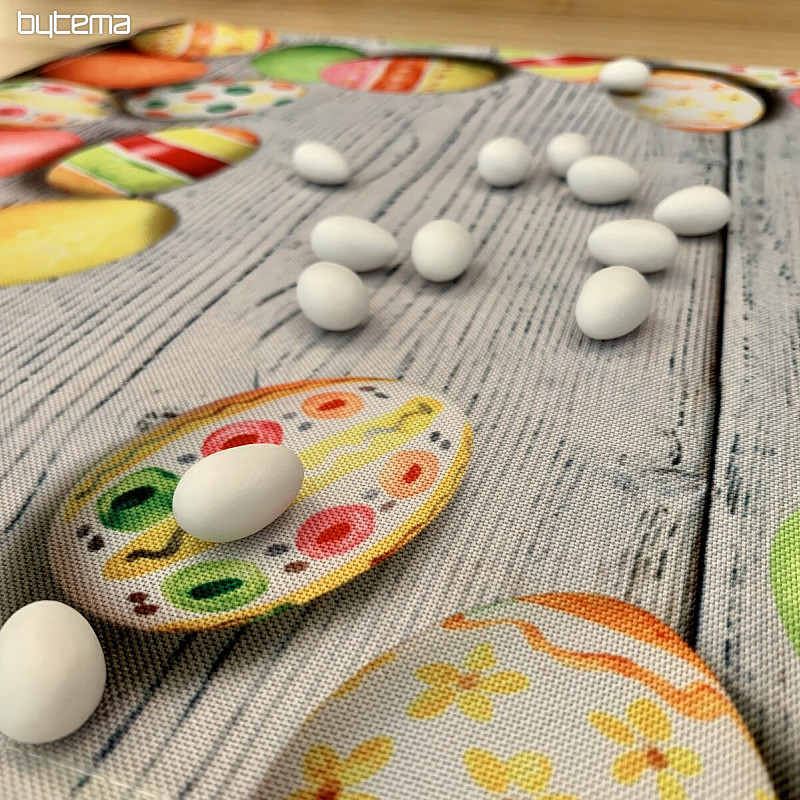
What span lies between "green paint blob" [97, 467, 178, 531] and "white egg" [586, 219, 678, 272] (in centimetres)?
37

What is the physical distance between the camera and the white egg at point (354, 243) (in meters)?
0.64

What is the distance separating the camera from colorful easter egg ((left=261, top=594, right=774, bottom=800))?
0.32m

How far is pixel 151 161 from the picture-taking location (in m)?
0.83

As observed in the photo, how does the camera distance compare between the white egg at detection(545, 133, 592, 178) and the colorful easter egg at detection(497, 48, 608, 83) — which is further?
the colorful easter egg at detection(497, 48, 608, 83)

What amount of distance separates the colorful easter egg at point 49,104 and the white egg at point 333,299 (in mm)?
497

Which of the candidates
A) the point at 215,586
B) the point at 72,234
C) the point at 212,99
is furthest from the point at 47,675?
the point at 212,99

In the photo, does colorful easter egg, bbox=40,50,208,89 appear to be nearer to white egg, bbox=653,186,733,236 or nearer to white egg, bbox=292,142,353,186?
white egg, bbox=292,142,353,186

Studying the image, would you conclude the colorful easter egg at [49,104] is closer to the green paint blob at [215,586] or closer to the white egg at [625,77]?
the white egg at [625,77]

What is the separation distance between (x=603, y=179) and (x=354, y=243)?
0.80ft

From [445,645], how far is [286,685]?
70 millimetres

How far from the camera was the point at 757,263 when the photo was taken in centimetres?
67

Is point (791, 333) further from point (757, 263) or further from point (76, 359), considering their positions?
point (76, 359)

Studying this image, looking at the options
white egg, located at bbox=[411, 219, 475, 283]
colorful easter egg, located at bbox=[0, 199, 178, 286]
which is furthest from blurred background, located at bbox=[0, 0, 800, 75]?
white egg, located at bbox=[411, 219, 475, 283]

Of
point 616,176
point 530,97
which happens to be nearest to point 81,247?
point 616,176
